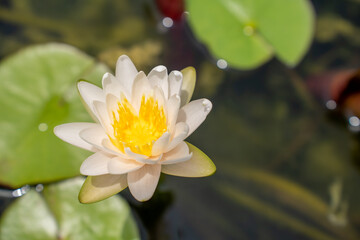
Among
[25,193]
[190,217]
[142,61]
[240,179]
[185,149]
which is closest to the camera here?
[185,149]

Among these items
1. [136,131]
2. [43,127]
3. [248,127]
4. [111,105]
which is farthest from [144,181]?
[248,127]

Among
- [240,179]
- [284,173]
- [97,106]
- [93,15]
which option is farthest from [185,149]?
[93,15]

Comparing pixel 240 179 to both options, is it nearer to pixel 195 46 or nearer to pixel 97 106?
pixel 195 46

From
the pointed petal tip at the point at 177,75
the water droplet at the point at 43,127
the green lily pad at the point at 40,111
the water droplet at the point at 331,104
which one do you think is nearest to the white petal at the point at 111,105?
the pointed petal tip at the point at 177,75

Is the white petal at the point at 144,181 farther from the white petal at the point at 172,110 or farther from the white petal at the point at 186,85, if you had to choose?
the white petal at the point at 186,85

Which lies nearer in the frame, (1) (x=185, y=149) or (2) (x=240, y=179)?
(1) (x=185, y=149)

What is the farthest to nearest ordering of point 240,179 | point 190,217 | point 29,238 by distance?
point 240,179
point 190,217
point 29,238
